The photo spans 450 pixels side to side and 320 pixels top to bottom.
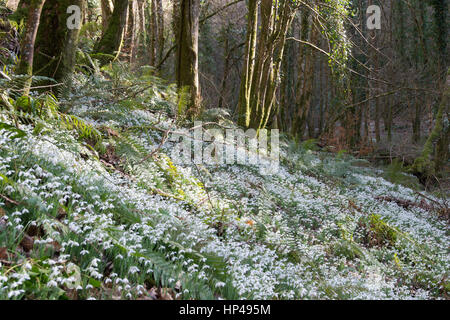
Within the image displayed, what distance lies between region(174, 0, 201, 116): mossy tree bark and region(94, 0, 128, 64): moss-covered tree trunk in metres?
1.26

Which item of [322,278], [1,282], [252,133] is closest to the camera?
[1,282]

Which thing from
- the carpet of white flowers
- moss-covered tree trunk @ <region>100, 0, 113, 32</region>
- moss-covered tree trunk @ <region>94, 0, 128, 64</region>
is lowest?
the carpet of white flowers

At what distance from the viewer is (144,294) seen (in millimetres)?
2178

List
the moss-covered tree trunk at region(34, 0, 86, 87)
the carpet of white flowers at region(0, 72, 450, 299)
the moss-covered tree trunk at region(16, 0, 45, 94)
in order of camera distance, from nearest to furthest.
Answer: the carpet of white flowers at region(0, 72, 450, 299) → the moss-covered tree trunk at region(16, 0, 45, 94) → the moss-covered tree trunk at region(34, 0, 86, 87)

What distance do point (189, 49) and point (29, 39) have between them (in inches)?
161

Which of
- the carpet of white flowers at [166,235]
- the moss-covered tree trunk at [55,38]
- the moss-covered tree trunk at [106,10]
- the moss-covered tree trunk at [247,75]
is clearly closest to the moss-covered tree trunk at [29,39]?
the moss-covered tree trunk at [55,38]

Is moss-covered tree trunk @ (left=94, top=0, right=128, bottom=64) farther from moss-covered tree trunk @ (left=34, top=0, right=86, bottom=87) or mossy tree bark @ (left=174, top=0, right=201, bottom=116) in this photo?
moss-covered tree trunk @ (left=34, top=0, right=86, bottom=87)

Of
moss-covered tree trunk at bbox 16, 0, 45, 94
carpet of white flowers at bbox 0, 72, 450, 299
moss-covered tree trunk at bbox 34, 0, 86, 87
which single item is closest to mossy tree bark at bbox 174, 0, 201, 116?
carpet of white flowers at bbox 0, 72, 450, 299

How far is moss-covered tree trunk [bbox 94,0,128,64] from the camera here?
768 centimetres

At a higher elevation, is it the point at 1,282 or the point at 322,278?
the point at 1,282

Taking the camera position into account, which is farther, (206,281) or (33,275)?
(206,281)

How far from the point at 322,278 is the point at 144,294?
1.82 meters
